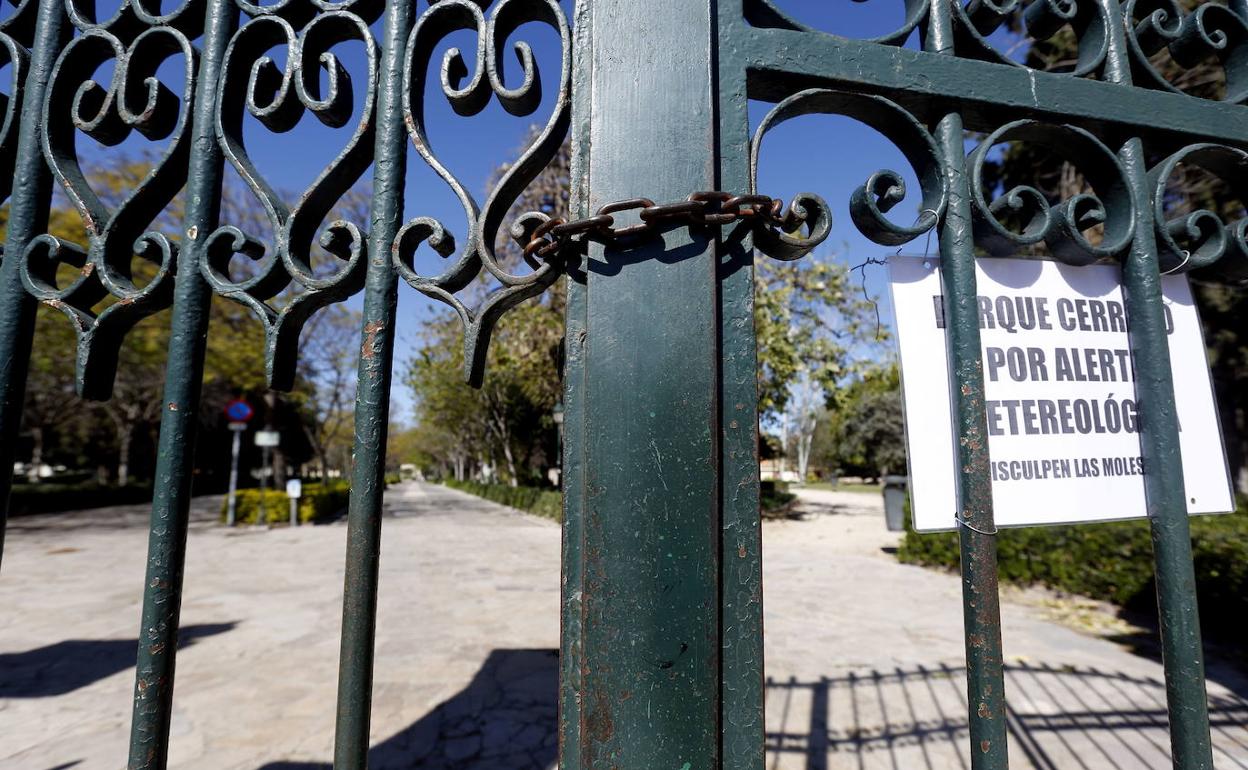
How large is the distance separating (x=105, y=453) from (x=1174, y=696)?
4457 cm

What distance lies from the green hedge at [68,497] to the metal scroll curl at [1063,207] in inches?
863

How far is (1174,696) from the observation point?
1090 millimetres

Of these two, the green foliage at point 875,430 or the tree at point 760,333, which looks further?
the green foliage at point 875,430

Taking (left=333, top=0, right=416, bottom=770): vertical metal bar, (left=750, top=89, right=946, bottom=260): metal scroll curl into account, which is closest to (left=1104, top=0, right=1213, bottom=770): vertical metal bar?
(left=750, top=89, right=946, bottom=260): metal scroll curl

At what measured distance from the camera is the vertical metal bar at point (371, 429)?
3.21ft

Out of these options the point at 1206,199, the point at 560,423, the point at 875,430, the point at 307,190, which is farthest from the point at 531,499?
the point at 875,430

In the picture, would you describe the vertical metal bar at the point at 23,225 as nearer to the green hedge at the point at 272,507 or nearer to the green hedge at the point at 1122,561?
the green hedge at the point at 1122,561

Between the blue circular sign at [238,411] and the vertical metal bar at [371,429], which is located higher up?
the blue circular sign at [238,411]

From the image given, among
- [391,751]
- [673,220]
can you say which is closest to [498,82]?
[673,220]

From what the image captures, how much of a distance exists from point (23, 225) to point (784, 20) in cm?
153

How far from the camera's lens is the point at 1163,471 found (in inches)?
45.8

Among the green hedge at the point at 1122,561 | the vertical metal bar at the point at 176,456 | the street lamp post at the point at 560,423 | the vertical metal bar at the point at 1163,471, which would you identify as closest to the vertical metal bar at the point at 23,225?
the vertical metal bar at the point at 176,456

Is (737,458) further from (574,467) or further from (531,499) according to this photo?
(531,499)

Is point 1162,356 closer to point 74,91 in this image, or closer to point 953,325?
point 953,325
